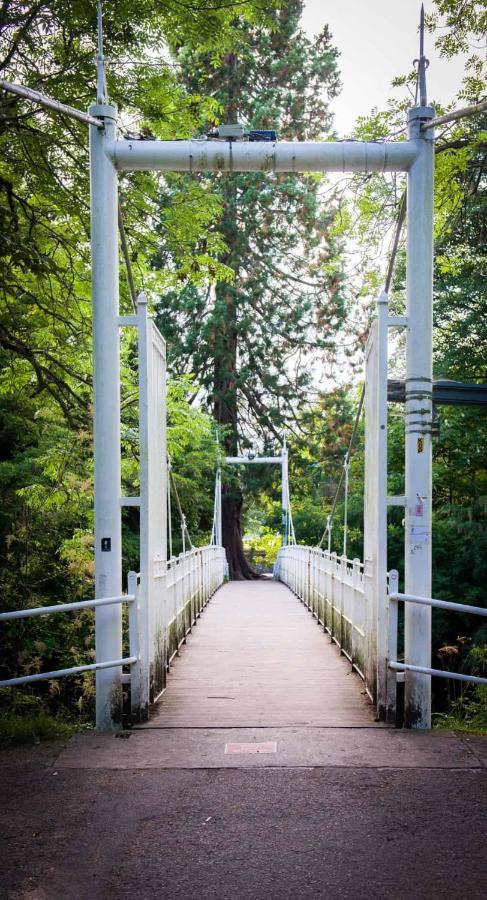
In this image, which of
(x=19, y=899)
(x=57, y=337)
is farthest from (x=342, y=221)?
(x=19, y=899)

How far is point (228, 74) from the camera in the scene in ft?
83.8

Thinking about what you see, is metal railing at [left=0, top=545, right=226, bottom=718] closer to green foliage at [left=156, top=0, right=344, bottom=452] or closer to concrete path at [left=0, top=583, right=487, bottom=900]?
concrete path at [left=0, top=583, right=487, bottom=900]

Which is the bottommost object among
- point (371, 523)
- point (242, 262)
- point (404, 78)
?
point (371, 523)

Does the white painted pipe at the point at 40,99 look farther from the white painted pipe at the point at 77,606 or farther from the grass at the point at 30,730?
the grass at the point at 30,730

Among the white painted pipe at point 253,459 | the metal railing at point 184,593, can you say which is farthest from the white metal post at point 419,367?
the white painted pipe at point 253,459

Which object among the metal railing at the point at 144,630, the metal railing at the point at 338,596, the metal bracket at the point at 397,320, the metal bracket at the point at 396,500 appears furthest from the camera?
the metal railing at the point at 338,596

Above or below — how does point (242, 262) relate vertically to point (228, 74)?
below

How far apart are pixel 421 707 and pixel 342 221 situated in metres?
4.67

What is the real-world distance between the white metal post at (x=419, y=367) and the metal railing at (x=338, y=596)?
1238 millimetres

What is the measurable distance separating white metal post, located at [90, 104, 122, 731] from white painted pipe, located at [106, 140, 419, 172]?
0.20 metres

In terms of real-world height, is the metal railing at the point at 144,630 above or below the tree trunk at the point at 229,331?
below

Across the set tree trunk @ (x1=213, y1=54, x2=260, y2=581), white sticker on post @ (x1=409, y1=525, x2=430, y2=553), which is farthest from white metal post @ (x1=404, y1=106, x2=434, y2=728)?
tree trunk @ (x1=213, y1=54, x2=260, y2=581)

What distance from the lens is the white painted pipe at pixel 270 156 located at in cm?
556

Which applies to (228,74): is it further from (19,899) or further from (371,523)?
(19,899)
